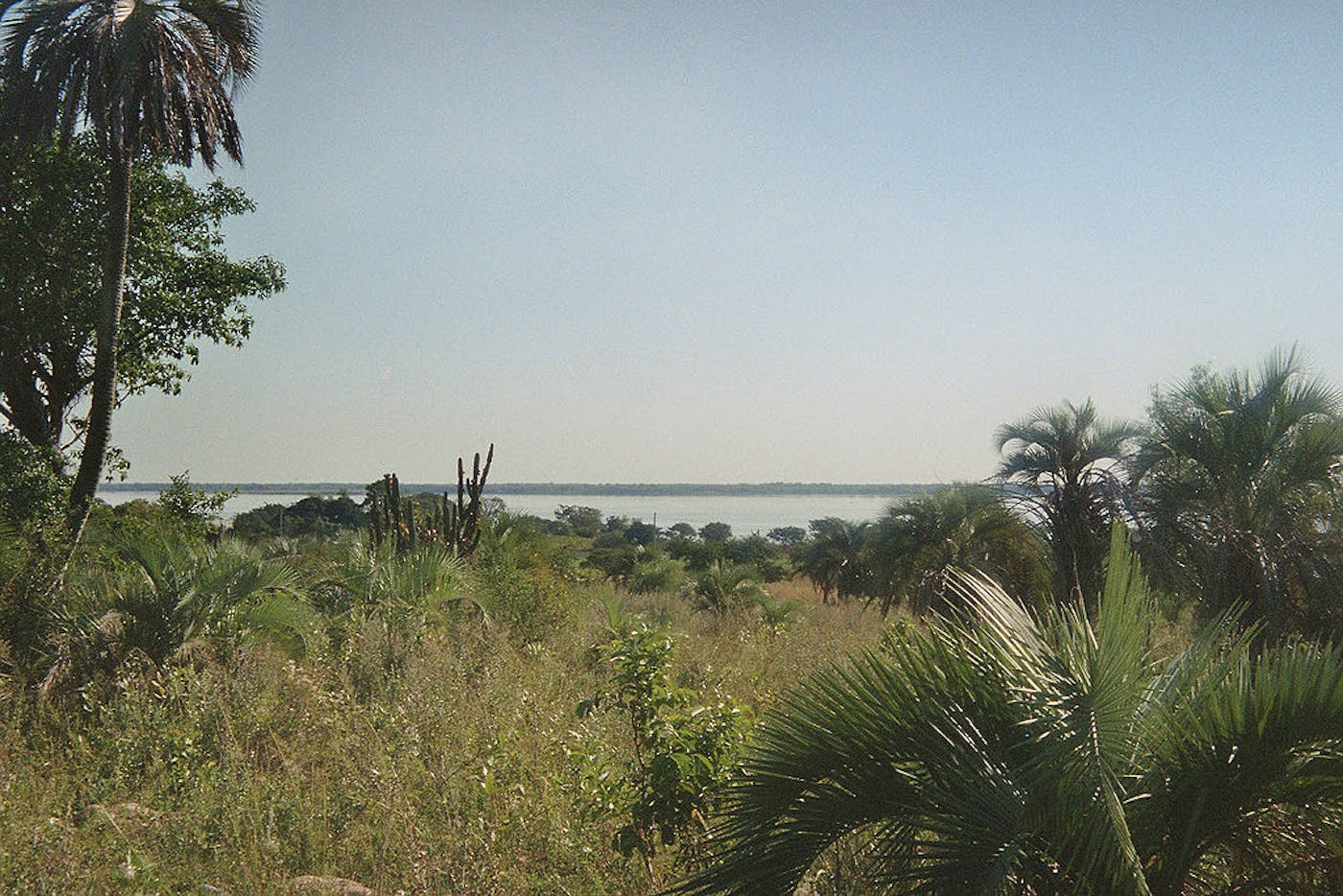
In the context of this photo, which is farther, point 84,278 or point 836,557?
point 836,557

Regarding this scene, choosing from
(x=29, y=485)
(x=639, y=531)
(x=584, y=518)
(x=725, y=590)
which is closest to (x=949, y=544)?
(x=725, y=590)

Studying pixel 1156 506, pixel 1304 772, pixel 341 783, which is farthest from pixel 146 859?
pixel 1156 506

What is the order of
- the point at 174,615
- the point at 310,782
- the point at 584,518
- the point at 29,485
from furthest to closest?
1. the point at 584,518
2. the point at 29,485
3. the point at 174,615
4. the point at 310,782

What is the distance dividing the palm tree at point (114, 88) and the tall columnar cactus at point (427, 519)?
16.0 ft

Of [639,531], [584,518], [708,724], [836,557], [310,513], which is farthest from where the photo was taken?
[584,518]

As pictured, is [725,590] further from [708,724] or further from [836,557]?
[708,724]

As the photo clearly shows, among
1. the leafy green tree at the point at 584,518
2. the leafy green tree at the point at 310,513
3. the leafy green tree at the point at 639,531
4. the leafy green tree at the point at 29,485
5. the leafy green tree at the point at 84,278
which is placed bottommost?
the leafy green tree at the point at 639,531

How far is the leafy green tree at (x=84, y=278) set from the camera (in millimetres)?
13211

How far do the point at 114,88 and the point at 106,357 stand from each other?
3336 mm

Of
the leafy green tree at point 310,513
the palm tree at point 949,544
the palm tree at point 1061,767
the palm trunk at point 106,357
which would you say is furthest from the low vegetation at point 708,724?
the leafy green tree at point 310,513

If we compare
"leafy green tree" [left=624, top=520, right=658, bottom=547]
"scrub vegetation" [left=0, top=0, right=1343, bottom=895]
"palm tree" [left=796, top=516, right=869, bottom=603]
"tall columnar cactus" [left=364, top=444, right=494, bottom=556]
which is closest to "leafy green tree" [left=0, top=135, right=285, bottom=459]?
"scrub vegetation" [left=0, top=0, right=1343, bottom=895]

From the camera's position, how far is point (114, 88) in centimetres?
1135

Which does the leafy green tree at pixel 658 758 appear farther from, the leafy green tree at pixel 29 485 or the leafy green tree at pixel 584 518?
the leafy green tree at pixel 584 518

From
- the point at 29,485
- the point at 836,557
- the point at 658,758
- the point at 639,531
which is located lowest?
the point at 639,531
